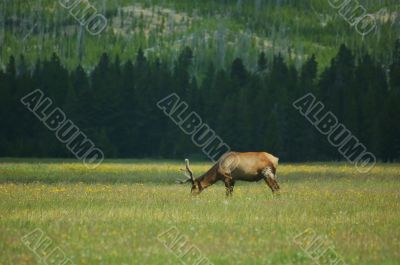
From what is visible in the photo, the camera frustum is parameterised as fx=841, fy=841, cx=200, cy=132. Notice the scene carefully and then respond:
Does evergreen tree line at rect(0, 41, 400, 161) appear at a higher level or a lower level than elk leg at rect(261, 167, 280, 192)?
lower

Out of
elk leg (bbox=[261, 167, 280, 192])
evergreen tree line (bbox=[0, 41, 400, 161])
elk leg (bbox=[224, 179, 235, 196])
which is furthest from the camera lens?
evergreen tree line (bbox=[0, 41, 400, 161])

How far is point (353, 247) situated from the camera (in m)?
17.0

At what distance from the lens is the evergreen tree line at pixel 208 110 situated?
9894cm

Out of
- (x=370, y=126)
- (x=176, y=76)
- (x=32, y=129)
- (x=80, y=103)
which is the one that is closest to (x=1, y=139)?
(x=32, y=129)

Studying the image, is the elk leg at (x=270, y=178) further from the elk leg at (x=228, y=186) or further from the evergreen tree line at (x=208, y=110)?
the evergreen tree line at (x=208, y=110)

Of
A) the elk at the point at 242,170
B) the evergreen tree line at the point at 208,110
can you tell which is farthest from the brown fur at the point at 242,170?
the evergreen tree line at the point at 208,110

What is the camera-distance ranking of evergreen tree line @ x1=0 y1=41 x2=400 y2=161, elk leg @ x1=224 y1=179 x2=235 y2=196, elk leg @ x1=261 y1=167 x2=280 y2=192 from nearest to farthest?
elk leg @ x1=224 y1=179 x2=235 y2=196, elk leg @ x1=261 y1=167 x2=280 y2=192, evergreen tree line @ x1=0 y1=41 x2=400 y2=161

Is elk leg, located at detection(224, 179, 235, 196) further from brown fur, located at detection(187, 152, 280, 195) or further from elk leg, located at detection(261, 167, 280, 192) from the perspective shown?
elk leg, located at detection(261, 167, 280, 192)

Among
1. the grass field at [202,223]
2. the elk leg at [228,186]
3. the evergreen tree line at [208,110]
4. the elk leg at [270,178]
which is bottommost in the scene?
the evergreen tree line at [208,110]

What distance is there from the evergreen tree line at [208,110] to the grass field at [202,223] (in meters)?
65.8

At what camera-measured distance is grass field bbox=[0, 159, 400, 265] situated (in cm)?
1600

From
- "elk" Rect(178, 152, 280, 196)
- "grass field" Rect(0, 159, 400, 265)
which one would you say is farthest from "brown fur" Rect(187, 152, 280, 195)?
"grass field" Rect(0, 159, 400, 265)

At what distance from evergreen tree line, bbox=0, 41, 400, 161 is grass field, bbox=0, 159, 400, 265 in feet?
216

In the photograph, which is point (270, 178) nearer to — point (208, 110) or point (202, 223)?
point (202, 223)
